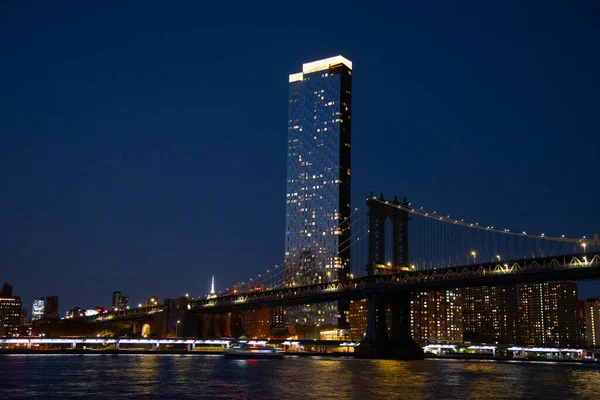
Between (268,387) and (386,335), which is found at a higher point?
(386,335)

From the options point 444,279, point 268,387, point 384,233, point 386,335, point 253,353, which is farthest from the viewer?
point 384,233

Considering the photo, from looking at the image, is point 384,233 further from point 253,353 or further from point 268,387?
point 268,387

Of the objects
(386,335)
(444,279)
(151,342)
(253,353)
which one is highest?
(444,279)

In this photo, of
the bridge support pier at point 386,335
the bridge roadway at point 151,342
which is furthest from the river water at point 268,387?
the bridge roadway at point 151,342

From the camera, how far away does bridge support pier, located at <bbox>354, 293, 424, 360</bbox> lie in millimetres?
103188

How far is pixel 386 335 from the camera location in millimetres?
104500

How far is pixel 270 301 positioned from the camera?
127 meters

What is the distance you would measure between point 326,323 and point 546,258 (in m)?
116

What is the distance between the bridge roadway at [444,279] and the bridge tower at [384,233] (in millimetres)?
9838

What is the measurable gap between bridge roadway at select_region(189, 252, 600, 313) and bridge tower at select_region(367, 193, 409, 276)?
9838 millimetres

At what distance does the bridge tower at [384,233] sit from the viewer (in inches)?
4803

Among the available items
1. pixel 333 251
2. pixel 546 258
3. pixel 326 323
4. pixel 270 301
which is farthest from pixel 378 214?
pixel 326 323

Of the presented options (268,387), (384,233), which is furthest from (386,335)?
(268,387)

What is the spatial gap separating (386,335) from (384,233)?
2395cm
